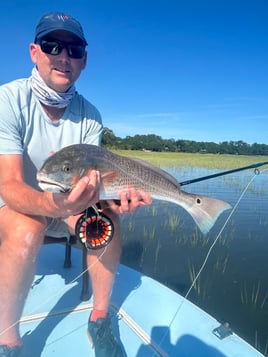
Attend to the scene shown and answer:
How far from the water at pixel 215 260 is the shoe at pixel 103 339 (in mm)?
2207

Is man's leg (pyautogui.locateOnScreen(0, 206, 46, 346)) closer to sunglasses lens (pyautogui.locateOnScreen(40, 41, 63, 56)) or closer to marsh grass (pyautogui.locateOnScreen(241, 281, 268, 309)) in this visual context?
sunglasses lens (pyautogui.locateOnScreen(40, 41, 63, 56))

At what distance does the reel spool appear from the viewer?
289 centimetres

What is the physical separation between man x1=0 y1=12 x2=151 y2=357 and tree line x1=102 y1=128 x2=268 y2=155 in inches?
1901

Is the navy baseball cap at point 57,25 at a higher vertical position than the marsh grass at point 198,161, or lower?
higher

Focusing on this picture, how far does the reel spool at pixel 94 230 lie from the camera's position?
2893mm

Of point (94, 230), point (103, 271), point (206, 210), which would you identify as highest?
point (206, 210)

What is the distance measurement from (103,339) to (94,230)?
939mm

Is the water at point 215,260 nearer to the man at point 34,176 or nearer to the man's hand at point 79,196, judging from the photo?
the man at point 34,176

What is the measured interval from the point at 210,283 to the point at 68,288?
8.92 feet

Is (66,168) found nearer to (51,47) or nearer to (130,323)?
(51,47)

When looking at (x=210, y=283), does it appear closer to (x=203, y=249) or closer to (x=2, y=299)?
(x=203, y=249)

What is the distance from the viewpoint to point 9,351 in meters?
2.43

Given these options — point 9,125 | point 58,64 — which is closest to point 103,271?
point 9,125

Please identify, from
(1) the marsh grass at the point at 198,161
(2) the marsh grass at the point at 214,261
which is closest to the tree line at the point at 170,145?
(1) the marsh grass at the point at 198,161
